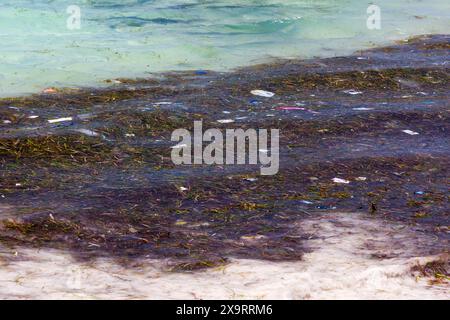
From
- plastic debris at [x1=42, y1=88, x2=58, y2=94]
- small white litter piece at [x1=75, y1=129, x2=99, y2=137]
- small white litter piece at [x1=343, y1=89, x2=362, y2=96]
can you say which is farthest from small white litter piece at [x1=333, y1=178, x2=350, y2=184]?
plastic debris at [x1=42, y1=88, x2=58, y2=94]

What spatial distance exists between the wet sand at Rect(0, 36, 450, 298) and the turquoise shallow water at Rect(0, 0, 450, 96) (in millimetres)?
1011

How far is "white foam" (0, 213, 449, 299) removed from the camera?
15.2ft

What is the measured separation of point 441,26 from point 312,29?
2248 mm

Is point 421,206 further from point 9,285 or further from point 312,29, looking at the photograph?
point 312,29

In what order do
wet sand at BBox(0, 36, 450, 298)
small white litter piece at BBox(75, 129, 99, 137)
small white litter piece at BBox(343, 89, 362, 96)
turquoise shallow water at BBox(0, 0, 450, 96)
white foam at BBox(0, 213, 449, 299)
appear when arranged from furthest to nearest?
turquoise shallow water at BBox(0, 0, 450, 96), small white litter piece at BBox(343, 89, 362, 96), small white litter piece at BBox(75, 129, 99, 137), wet sand at BBox(0, 36, 450, 298), white foam at BBox(0, 213, 449, 299)

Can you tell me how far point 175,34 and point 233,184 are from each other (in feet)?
21.9

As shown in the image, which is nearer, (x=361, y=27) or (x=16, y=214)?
(x=16, y=214)

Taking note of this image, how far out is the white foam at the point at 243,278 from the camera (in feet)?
15.2

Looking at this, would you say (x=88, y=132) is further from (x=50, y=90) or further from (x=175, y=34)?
(x=175, y=34)

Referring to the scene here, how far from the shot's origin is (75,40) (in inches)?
486

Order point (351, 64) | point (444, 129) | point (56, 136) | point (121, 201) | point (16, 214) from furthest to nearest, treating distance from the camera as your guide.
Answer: point (351, 64) → point (444, 129) → point (56, 136) → point (121, 201) → point (16, 214)

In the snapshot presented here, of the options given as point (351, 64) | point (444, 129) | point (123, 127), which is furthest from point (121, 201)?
point (351, 64)

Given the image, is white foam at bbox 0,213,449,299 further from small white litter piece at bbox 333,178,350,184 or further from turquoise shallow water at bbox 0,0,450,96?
turquoise shallow water at bbox 0,0,450,96

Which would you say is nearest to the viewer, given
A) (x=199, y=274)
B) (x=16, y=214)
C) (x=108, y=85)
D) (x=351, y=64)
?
(x=199, y=274)
